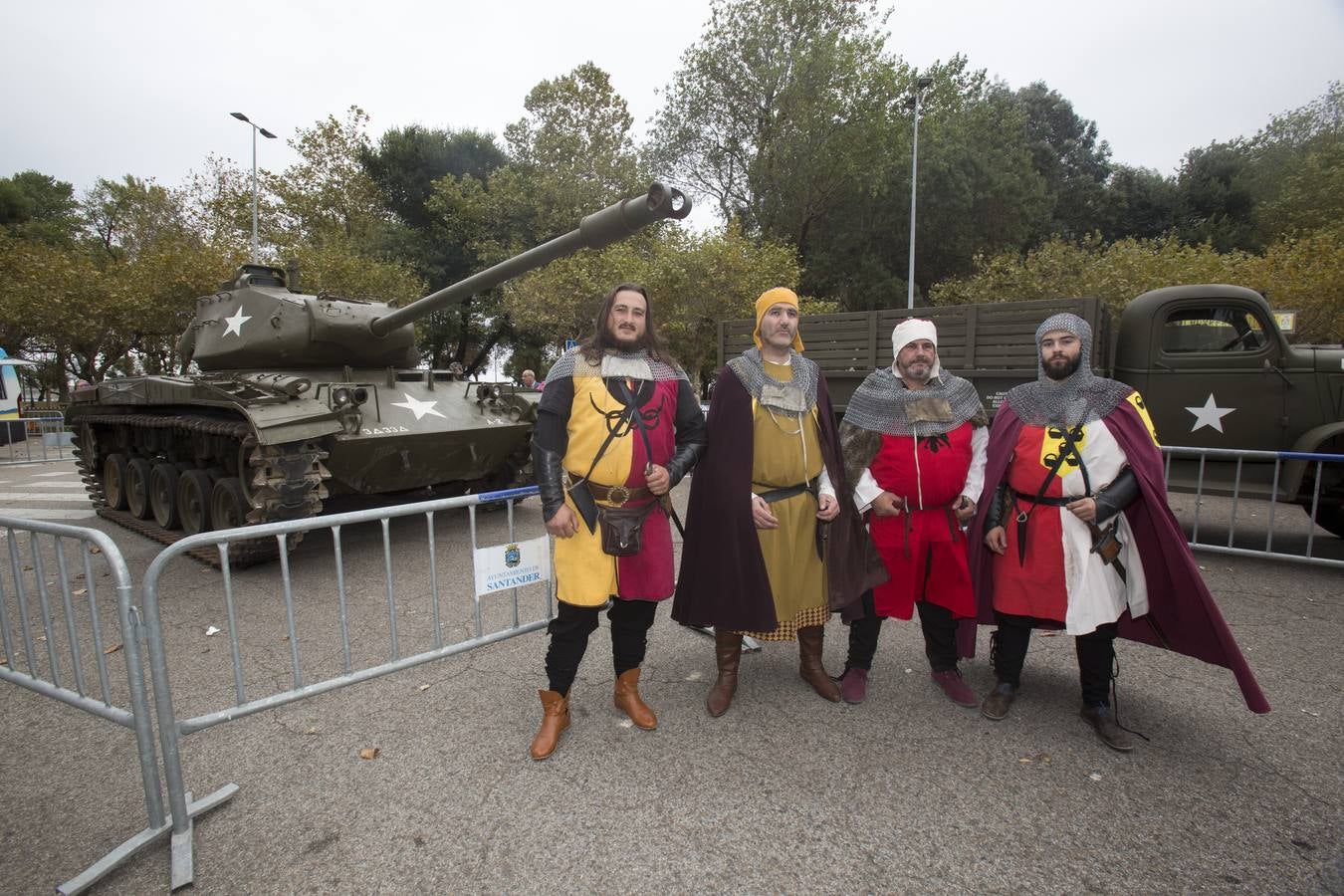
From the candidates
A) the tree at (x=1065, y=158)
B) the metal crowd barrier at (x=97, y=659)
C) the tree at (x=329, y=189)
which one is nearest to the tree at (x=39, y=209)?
the tree at (x=329, y=189)

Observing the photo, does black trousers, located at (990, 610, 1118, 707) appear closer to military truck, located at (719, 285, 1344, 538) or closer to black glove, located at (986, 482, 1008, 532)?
black glove, located at (986, 482, 1008, 532)

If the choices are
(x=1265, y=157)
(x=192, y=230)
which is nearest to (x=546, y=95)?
(x=192, y=230)

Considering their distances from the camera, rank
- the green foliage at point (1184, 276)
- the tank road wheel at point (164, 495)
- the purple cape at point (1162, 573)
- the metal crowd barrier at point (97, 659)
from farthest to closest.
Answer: the green foliage at point (1184, 276)
the tank road wheel at point (164, 495)
the purple cape at point (1162, 573)
the metal crowd barrier at point (97, 659)

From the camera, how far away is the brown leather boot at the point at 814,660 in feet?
11.4

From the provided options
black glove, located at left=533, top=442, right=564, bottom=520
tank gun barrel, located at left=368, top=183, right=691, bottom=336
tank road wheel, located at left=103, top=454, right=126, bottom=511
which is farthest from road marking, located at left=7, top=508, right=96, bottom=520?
black glove, located at left=533, top=442, right=564, bottom=520

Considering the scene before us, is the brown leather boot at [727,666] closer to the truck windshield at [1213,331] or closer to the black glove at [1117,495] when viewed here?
the black glove at [1117,495]

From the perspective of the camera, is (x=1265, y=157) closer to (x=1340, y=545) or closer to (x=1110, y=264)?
(x=1110, y=264)

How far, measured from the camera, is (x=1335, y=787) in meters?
2.70

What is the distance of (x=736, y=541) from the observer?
310cm

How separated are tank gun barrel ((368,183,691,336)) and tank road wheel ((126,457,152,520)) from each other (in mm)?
3502

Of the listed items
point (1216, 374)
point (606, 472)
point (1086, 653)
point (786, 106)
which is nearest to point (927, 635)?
point (1086, 653)

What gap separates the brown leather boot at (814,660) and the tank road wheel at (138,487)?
7350 mm

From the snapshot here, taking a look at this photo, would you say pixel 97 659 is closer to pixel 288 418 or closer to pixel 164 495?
pixel 288 418

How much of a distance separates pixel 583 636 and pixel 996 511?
189 centimetres
